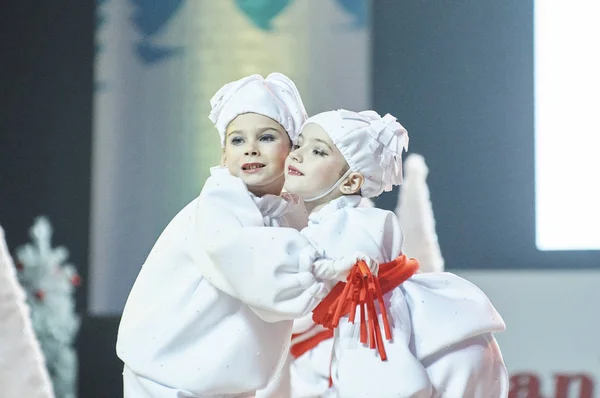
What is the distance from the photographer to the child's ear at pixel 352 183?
2.30 m

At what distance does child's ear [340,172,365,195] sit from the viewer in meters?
2.30

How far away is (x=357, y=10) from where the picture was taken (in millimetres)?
5023

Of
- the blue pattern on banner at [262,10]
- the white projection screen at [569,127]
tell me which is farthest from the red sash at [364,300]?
the blue pattern on banner at [262,10]

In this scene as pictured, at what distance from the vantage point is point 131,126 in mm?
5266

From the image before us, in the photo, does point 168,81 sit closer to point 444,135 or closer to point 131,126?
point 131,126

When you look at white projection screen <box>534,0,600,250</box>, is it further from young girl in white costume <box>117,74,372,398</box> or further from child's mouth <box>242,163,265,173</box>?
child's mouth <box>242,163,265,173</box>

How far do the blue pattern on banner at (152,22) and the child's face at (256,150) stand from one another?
9.77 feet

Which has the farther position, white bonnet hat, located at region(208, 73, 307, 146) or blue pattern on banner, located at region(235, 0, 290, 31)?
blue pattern on banner, located at region(235, 0, 290, 31)

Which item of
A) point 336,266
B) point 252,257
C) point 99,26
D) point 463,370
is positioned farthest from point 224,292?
point 99,26

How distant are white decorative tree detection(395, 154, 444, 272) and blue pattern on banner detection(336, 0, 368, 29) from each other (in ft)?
2.89

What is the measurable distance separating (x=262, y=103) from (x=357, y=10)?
2777 mm

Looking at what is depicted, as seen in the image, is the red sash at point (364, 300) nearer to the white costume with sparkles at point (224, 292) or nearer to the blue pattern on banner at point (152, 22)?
the white costume with sparkles at point (224, 292)

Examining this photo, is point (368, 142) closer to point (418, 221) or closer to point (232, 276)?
point (232, 276)

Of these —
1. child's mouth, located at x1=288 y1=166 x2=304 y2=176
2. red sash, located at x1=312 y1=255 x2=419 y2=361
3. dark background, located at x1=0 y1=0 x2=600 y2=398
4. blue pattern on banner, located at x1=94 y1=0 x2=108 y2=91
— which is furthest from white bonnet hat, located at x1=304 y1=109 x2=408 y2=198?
blue pattern on banner, located at x1=94 y1=0 x2=108 y2=91
